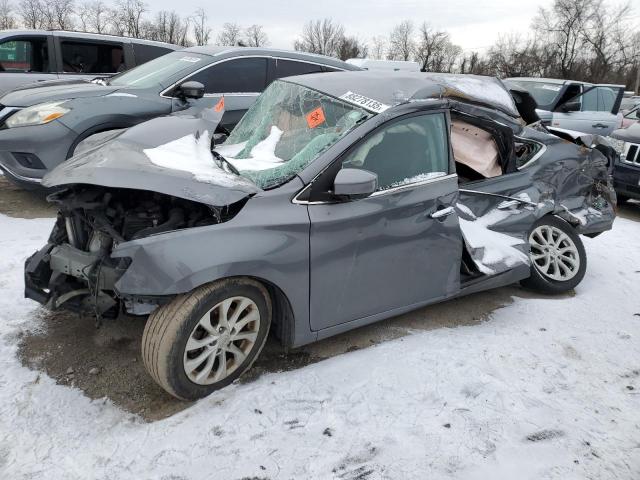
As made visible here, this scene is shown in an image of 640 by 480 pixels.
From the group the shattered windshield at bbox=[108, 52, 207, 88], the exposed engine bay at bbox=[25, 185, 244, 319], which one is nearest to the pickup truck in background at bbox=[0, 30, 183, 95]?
the shattered windshield at bbox=[108, 52, 207, 88]

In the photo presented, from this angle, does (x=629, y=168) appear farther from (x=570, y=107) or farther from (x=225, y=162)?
(x=225, y=162)

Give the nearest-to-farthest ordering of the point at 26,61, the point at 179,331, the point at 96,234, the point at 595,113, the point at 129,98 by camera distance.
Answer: the point at 179,331, the point at 96,234, the point at 129,98, the point at 26,61, the point at 595,113

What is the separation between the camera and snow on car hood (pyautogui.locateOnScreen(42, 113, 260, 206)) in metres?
2.57

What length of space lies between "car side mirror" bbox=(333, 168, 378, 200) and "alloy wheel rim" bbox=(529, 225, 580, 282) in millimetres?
2123

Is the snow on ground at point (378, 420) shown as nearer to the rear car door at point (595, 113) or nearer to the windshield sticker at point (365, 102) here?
the windshield sticker at point (365, 102)

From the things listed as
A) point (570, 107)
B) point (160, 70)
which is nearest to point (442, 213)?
point (160, 70)

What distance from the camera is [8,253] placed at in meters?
4.25

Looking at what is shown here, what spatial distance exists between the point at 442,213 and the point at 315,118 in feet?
3.40

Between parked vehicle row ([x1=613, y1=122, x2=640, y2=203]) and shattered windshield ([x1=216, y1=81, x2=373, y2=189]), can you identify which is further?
parked vehicle row ([x1=613, y1=122, x2=640, y2=203])

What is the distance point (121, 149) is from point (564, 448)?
2930 mm

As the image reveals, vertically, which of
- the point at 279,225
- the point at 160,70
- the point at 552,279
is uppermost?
the point at 160,70

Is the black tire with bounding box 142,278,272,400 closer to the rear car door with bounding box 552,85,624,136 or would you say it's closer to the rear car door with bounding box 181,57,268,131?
the rear car door with bounding box 181,57,268,131

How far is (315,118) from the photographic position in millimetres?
3309

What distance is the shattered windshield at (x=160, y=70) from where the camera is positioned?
5.79 meters
